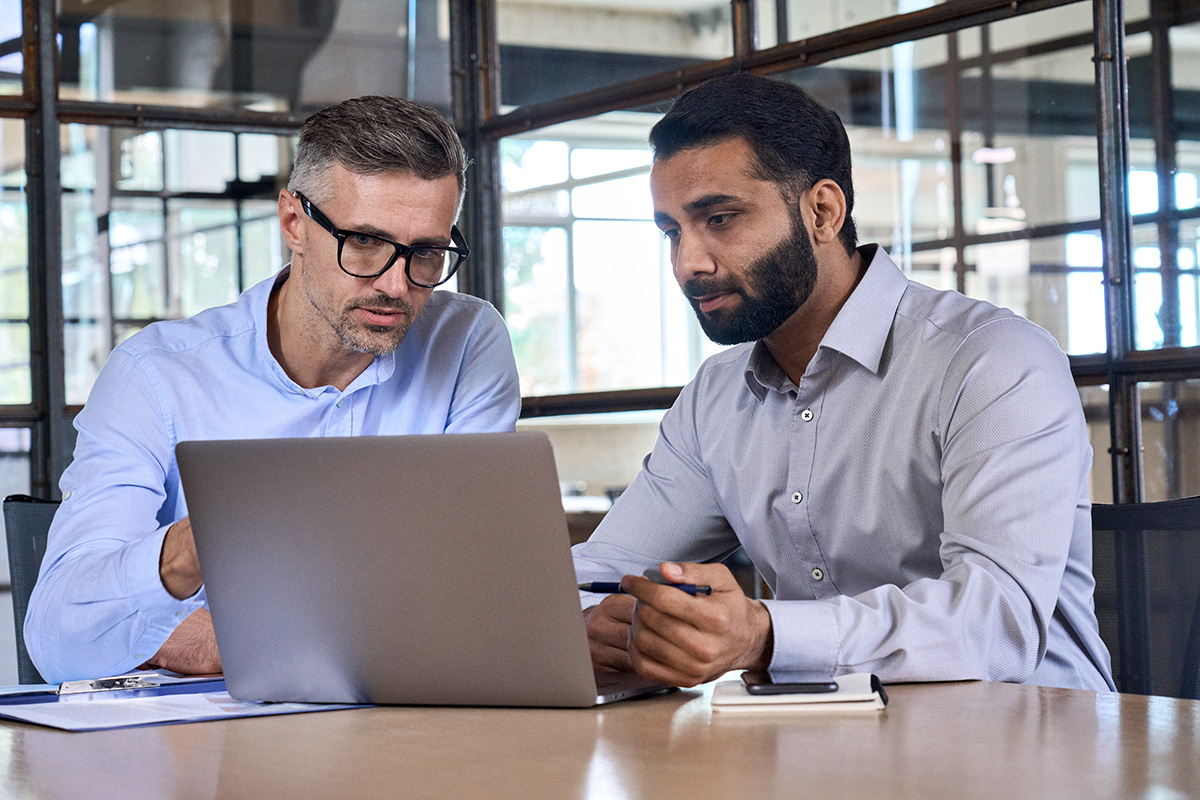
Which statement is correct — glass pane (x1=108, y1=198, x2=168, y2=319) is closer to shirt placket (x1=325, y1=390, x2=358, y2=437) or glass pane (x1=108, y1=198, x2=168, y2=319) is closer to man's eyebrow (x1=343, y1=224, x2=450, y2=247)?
shirt placket (x1=325, y1=390, x2=358, y2=437)

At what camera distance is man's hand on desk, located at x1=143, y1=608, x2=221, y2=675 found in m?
1.55

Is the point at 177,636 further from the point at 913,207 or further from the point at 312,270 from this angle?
the point at 913,207

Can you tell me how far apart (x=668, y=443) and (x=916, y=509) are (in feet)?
1.48

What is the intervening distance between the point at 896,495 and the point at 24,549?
1355 mm

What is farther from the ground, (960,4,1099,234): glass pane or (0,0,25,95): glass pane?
(0,0,25,95): glass pane

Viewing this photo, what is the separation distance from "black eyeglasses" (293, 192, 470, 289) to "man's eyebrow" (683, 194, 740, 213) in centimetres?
35

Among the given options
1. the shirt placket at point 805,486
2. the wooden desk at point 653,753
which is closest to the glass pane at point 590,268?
the shirt placket at point 805,486

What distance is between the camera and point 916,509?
1.65 meters

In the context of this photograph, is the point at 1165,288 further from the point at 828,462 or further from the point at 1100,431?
the point at 828,462

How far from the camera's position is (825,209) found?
6.11 ft

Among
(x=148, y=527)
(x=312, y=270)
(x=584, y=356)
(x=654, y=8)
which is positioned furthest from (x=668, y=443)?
(x=654, y=8)

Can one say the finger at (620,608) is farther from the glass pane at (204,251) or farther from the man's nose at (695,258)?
the glass pane at (204,251)

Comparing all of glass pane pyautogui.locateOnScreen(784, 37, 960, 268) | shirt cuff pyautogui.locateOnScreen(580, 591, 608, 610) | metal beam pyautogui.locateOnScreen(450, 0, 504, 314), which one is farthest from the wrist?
metal beam pyautogui.locateOnScreen(450, 0, 504, 314)

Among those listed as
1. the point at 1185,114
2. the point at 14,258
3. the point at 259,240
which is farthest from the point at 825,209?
the point at 14,258
